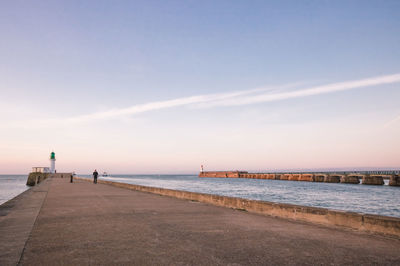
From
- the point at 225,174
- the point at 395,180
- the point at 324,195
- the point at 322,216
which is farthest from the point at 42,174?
the point at 225,174

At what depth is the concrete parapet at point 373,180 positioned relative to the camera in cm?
7075

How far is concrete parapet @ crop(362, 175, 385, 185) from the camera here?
232 feet

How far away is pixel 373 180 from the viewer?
72.0 m

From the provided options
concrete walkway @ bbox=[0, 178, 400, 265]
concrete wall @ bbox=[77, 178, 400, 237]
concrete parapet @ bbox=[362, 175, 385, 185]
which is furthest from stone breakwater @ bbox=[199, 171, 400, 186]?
concrete walkway @ bbox=[0, 178, 400, 265]

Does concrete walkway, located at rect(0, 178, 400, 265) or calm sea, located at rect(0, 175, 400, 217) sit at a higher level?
concrete walkway, located at rect(0, 178, 400, 265)

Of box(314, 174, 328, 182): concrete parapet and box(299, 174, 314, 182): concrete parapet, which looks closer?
box(314, 174, 328, 182): concrete parapet

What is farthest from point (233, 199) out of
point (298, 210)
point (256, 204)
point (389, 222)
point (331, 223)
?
point (389, 222)

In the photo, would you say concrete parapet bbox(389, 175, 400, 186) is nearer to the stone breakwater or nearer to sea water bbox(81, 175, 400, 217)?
the stone breakwater

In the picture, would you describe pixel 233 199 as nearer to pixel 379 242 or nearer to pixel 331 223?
pixel 331 223

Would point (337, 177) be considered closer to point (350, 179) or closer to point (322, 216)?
point (350, 179)

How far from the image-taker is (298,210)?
7.77 metres

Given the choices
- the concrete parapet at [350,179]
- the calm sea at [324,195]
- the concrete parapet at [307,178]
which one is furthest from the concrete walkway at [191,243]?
the concrete parapet at [307,178]

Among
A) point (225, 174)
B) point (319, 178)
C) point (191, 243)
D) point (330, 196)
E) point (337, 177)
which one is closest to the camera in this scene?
point (191, 243)

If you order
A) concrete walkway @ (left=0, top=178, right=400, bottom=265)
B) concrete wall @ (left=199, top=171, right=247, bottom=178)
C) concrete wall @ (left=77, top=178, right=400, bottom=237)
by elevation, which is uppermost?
concrete wall @ (left=77, top=178, right=400, bottom=237)
